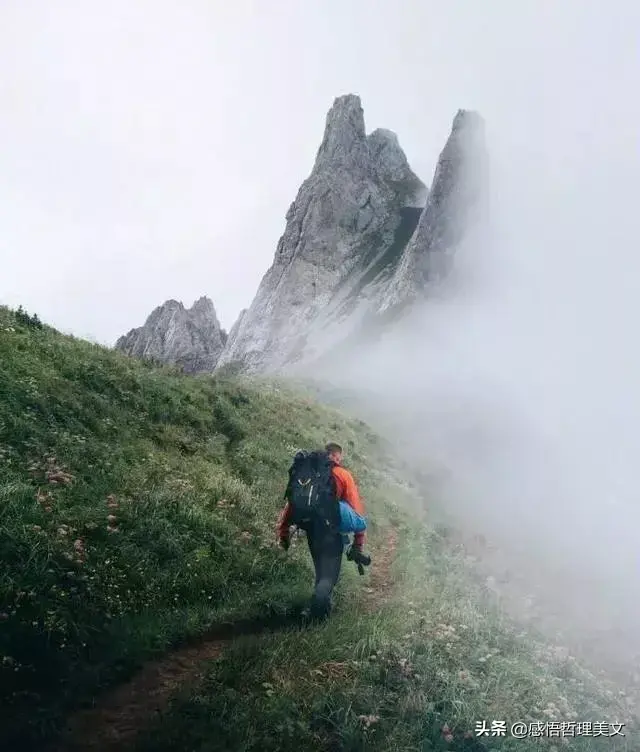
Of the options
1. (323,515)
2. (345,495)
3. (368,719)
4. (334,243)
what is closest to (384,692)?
(368,719)

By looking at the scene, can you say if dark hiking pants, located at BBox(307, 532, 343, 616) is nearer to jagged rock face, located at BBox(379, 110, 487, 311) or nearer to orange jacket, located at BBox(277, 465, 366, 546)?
orange jacket, located at BBox(277, 465, 366, 546)

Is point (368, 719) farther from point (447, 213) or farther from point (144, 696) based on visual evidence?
point (447, 213)

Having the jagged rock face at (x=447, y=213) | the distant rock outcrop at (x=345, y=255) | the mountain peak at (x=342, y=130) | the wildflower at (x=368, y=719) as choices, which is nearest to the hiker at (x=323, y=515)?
the wildflower at (x=368, y=719)

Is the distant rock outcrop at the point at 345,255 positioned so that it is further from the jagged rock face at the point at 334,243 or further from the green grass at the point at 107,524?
the green grass at the point at 107,524

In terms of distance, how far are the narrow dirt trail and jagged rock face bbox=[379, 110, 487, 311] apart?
3038 inches

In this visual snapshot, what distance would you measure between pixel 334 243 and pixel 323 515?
3692 inches

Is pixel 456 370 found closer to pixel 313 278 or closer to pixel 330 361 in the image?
pixel 330 361

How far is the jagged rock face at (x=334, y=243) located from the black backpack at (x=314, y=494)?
236ft

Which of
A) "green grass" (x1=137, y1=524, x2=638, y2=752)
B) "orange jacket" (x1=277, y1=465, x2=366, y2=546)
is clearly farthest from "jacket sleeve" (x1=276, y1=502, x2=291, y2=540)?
"green grass" (x1=137, y1=524, x2=638, y2=752)

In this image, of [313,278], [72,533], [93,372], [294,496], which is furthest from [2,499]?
[313,278]

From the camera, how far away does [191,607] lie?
8.20 m

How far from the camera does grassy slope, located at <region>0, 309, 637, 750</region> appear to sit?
6012 millimetres

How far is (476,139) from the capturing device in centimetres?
9869

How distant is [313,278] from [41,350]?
273 feet
